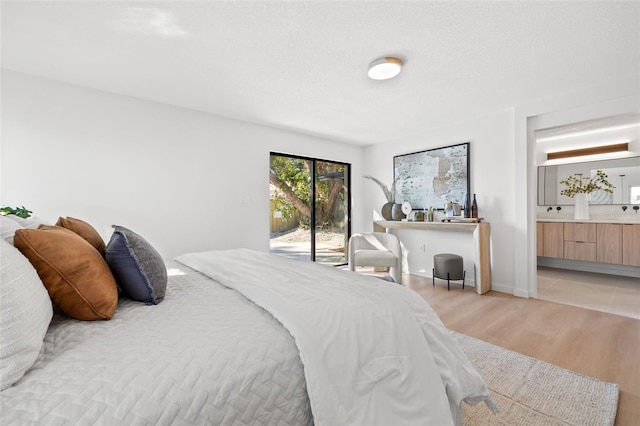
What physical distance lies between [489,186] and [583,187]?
90.7 inches

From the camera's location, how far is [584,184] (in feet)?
15.3

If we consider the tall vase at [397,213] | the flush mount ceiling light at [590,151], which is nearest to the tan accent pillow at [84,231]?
the tall vase at [397,213]

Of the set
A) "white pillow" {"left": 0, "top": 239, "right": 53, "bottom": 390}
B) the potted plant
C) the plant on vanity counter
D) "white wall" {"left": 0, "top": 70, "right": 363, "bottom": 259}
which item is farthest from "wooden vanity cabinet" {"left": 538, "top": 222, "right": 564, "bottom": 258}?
"white pillow" {"left": 0, "top": 239, "right": 53, "bottom": 390}

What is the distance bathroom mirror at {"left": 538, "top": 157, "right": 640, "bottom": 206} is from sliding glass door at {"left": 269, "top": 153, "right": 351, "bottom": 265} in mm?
3528

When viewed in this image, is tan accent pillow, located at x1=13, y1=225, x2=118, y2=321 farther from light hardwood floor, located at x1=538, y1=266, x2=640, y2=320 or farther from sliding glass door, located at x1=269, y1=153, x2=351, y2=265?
light hardwood floor, located at x1=538, y1=266, x2=640, y2=320

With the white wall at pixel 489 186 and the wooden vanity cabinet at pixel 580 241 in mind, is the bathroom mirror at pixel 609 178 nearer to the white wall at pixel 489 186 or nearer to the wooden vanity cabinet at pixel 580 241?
the wooden vanity cabinet at pixel 580 241

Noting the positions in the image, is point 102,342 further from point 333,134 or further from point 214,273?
point 333,134

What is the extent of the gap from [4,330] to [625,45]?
12.3 feet

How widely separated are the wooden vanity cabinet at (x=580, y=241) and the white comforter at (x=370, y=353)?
4.59 m

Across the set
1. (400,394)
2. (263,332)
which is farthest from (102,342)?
(400,394)

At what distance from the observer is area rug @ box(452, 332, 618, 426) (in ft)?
4.72

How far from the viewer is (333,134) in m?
4.51

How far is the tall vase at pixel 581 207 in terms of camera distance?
462cm

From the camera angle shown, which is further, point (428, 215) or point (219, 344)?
point (428, 215)
